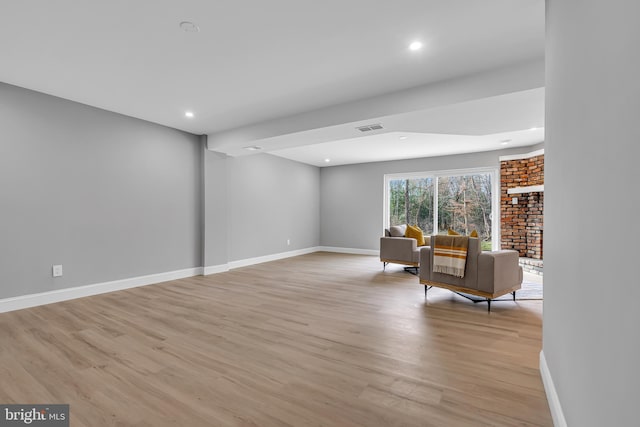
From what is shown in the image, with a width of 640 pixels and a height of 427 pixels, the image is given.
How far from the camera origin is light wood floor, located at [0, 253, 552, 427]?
5.72 ft

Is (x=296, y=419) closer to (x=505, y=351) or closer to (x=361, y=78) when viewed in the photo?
(x=505, y=351)

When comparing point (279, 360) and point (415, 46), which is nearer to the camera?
point (279, 360)

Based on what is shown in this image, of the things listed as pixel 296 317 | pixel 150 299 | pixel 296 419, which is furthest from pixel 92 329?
pixel 296 419

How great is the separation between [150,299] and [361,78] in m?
3.92

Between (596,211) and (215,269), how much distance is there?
5830 mm

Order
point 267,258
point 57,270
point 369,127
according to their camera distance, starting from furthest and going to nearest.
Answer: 1. point 267,258
2. point 369,127
3. point 57,270

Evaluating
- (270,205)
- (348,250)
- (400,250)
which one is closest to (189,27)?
(400,250)

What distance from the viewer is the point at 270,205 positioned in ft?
24.9

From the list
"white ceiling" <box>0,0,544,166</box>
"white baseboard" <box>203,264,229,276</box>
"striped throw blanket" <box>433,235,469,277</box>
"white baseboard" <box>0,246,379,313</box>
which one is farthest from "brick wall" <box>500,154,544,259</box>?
"white baseboard" <box>203,264,229,276</box>

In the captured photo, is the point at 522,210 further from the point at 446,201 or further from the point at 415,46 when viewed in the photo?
the point at 415,46

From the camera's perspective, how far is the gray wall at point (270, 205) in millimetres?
6625

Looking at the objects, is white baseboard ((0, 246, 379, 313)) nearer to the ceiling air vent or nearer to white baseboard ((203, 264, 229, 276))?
white baseboard ((203, 264, 229, 276))

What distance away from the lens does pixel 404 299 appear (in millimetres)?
4035

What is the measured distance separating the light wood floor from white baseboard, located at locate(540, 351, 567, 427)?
0.20 feet
